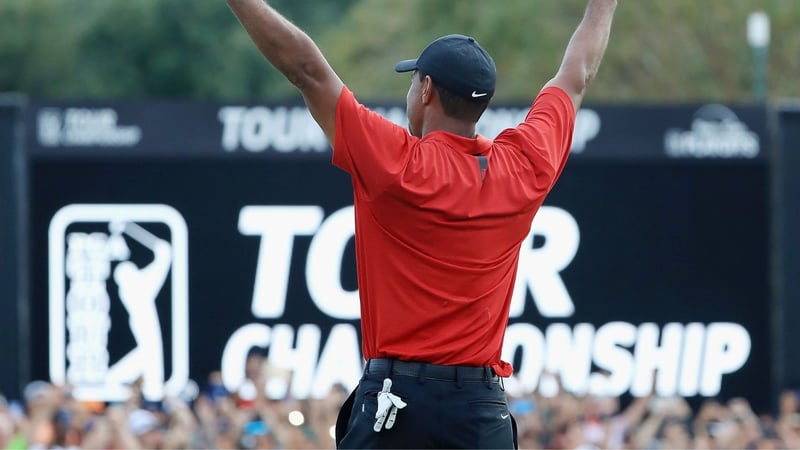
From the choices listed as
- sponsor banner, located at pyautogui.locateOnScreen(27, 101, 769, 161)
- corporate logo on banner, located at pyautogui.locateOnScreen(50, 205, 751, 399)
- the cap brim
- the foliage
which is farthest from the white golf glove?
the foliage

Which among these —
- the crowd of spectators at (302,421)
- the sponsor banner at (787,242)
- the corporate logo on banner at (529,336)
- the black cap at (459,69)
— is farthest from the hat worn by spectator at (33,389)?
the black cap at (459,69)

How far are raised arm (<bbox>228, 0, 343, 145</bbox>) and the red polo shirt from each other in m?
0.04

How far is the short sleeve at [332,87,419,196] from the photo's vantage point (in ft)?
11.5

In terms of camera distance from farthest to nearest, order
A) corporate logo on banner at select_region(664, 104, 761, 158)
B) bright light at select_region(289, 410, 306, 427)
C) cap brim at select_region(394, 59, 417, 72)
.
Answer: corporate logo on banner at select_region(664, 104, 761, 158) → bright light at select_region(289, 410, 306, 427) → cap brim at select_region(394, 59, 417, 72)

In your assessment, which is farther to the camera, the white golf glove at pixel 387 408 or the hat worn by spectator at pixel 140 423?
the hat worn by spectator at pixel 140 423

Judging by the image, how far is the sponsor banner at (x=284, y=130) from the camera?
12.6 m

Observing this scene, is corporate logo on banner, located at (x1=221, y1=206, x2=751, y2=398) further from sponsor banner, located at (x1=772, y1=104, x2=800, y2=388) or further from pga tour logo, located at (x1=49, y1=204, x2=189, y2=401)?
pga tour logo, located at (x1=49, y1=204, x2=189, y2=401)

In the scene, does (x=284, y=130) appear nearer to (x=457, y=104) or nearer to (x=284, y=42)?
(x=457, y=104)

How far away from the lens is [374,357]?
3654mm

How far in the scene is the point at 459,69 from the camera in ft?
12.1

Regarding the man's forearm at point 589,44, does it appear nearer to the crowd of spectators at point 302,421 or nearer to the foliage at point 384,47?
the crowd of spectators at point 302,421

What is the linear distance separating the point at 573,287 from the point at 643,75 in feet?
54.7

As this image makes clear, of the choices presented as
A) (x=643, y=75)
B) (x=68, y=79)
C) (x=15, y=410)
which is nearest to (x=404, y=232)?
(x=15, y=410)

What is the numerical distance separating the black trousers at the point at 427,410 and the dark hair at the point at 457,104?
65cm
